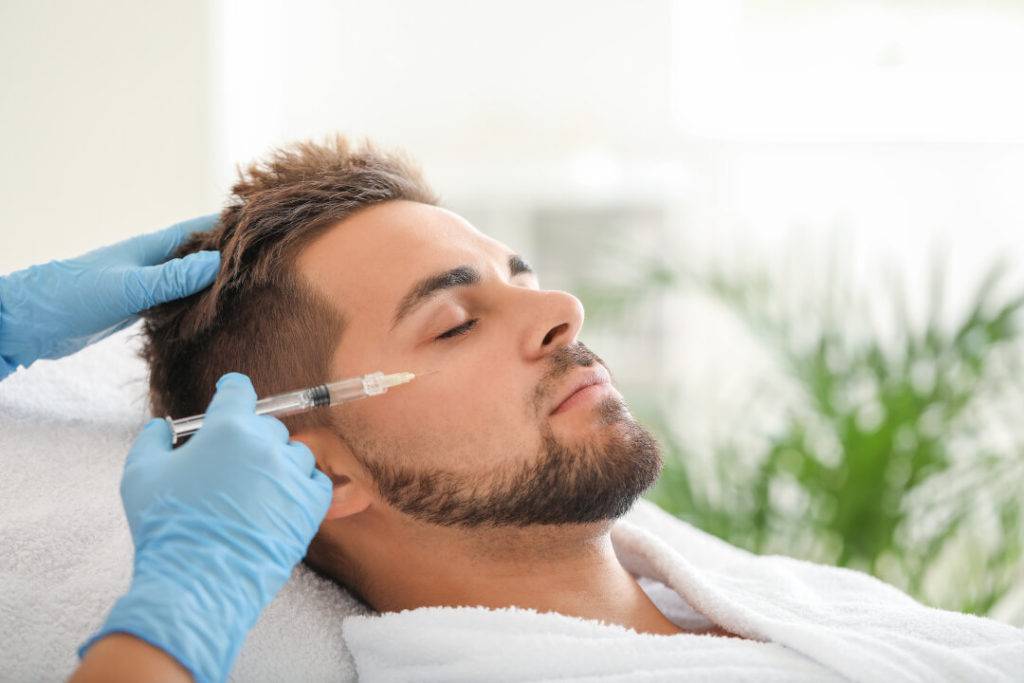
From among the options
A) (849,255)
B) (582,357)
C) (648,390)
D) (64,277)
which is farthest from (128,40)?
A: (648,390)

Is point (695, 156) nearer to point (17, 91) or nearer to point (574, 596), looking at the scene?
point (17, 91)

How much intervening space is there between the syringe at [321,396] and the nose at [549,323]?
153 mm

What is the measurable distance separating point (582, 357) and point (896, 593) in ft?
1.99

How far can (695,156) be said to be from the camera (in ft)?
11.8

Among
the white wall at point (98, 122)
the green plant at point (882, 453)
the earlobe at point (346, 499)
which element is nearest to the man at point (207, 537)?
the earlobe at point (346, 499)

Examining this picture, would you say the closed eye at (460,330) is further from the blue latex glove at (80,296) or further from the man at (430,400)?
the blue latex glove at (80,296)

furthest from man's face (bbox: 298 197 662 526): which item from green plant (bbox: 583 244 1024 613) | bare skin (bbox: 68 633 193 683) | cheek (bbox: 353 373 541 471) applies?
green plant (bbox: 583 244 1024 613)

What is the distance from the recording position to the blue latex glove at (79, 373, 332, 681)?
0.77 metres

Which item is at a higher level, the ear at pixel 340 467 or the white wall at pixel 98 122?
the white wall at pixel 98 122

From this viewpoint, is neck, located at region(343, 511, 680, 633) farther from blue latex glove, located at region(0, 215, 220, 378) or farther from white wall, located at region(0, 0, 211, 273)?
white wall, located at region(0, 0, 211, 273)

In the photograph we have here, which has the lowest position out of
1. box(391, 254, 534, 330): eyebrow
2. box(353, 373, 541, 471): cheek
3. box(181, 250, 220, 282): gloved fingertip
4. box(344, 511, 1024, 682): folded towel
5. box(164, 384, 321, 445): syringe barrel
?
box(344, 511, 1024, 682): folded towel

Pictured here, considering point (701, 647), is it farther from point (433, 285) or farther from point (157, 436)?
point (157, 436)

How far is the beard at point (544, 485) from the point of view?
106cm

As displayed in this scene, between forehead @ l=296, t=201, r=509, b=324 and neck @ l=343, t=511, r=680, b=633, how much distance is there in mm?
274
